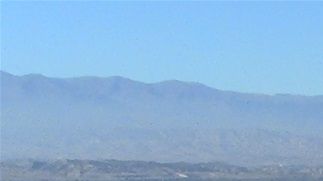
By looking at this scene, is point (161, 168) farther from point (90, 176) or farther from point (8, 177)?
point (8, 177)

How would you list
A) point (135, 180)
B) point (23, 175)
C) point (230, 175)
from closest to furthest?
point (135, 180) → point (23, 175) → point (230, 175)

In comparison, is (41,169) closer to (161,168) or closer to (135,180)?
(161,168)

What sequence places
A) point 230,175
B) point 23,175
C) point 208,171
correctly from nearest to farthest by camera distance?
point 23,175 < point 230,175 < point 208,171

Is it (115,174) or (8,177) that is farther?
(115,174)

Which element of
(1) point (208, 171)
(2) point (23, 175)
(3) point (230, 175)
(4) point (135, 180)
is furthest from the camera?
(1) point (208, 171)

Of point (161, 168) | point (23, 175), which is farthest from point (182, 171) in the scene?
point (23, 175)

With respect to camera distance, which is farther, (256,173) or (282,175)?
(256,173)

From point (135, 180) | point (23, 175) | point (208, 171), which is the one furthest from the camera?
point (208, 171)

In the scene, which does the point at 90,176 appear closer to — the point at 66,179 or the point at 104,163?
the point at 66,179

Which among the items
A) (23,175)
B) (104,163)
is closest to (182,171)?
(104,163)
